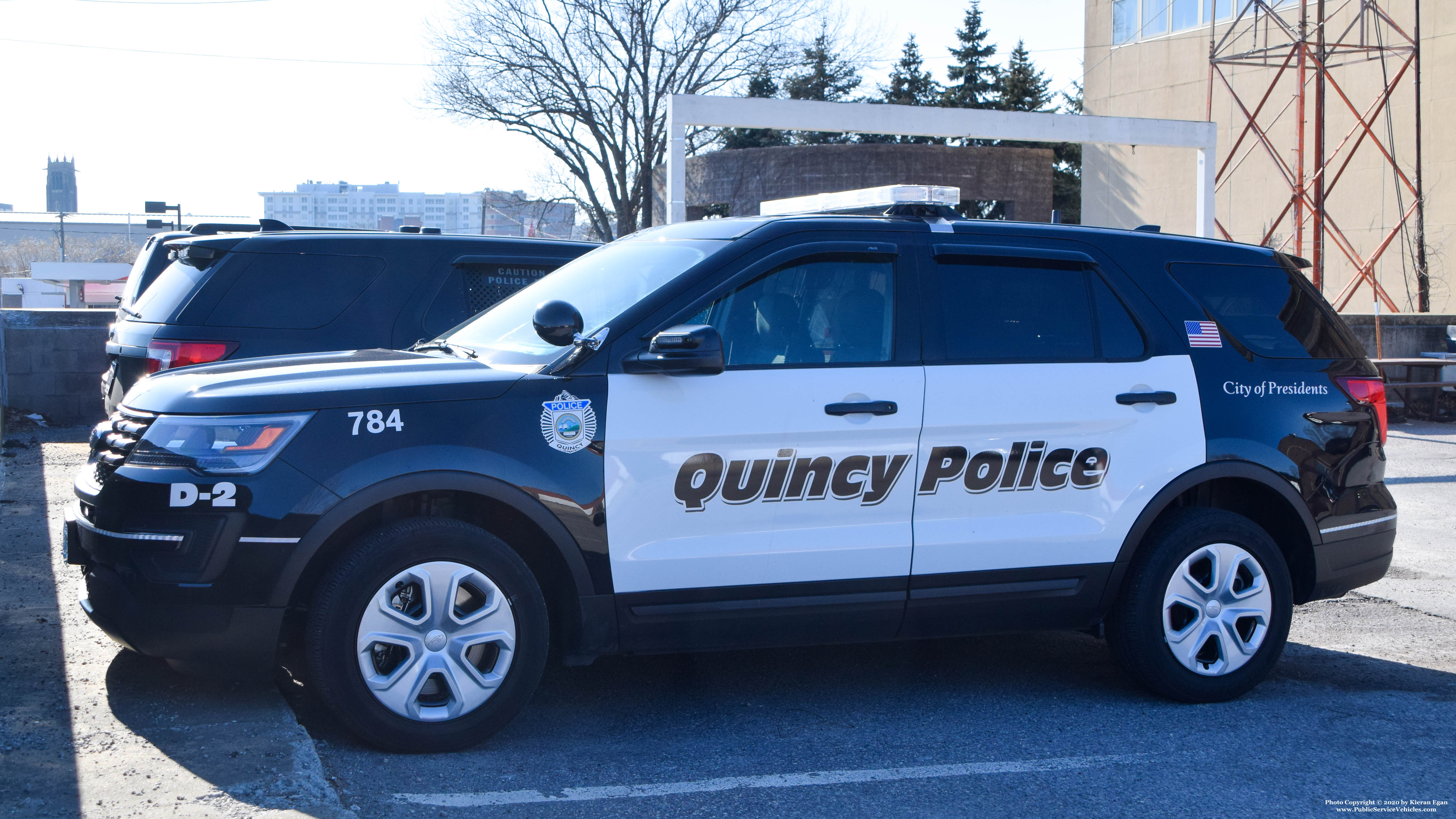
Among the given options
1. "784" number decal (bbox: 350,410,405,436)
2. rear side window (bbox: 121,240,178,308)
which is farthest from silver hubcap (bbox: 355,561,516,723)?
rear side window (bbox: 121,240,178,308)

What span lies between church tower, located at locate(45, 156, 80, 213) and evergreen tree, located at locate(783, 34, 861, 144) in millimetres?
144808

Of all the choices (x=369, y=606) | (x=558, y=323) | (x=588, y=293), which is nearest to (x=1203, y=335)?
(x=588, y=293)

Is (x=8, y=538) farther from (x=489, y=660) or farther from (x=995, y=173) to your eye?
(x=995, y=173)

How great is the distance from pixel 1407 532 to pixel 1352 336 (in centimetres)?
424

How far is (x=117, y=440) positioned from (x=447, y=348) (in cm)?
127

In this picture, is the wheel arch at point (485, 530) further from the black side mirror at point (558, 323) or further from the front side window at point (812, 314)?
the front side window at point (812, 314)

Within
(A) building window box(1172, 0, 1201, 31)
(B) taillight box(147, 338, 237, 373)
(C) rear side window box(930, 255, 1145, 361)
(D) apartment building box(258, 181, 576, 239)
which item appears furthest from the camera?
(D) apartment building box(258, 181, 576, 239)

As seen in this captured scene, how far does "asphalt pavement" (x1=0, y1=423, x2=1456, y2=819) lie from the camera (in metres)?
3.73

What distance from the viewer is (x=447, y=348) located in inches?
194

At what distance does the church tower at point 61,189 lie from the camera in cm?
16250

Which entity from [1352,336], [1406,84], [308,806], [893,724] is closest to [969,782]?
[893,724]

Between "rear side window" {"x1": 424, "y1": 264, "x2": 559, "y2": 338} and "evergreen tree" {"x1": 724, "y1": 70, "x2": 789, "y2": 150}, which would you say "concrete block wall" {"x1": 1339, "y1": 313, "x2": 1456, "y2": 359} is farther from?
"evergreen tree" {"x1": 724, "y1": 70, "x2": 789, "y2": 150}

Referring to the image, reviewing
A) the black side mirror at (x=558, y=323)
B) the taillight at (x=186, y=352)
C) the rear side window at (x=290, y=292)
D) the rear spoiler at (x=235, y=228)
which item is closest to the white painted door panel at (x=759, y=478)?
the black side mirror at (x=558, y=323)

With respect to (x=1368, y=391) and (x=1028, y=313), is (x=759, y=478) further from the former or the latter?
(x=1368, y=391)
